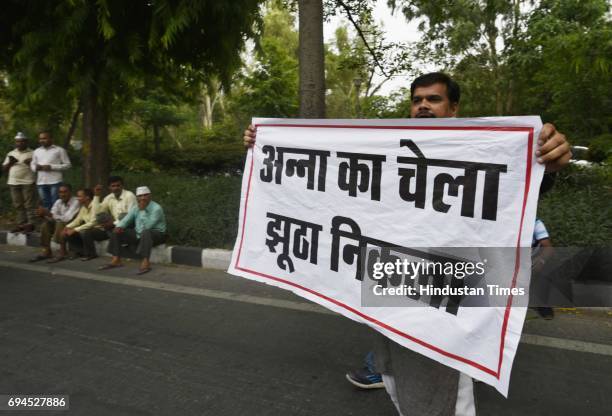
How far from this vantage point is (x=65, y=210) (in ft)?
21.8

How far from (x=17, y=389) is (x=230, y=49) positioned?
533cm

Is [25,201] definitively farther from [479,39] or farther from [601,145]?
[479,39]

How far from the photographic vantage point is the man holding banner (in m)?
1.81

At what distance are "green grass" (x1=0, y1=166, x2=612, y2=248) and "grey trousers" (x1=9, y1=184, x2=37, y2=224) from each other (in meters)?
1.80

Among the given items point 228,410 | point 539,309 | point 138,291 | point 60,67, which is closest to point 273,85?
point 60,67

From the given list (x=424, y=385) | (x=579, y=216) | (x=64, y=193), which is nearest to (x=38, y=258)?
(x=64, y=193)

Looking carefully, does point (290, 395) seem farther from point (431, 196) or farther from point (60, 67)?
point (60, 67)

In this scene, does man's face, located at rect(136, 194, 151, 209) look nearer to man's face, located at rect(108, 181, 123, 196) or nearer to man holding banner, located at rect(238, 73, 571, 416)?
man's face, located at rect(108, 181, 123, 196)

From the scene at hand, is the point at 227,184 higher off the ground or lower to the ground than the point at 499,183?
lower

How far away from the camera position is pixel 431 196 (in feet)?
6.79

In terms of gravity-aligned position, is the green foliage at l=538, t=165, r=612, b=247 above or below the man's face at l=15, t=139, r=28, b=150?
below

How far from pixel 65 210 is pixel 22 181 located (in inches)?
69.7

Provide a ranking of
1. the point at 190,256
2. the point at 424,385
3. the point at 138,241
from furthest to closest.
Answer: the point at 138,241 → the point at 190,256 → the point at 424,385

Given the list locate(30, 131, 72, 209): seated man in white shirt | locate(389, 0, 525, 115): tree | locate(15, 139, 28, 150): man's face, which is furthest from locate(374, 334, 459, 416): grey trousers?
locate(389, 0, 525, 115): tree
